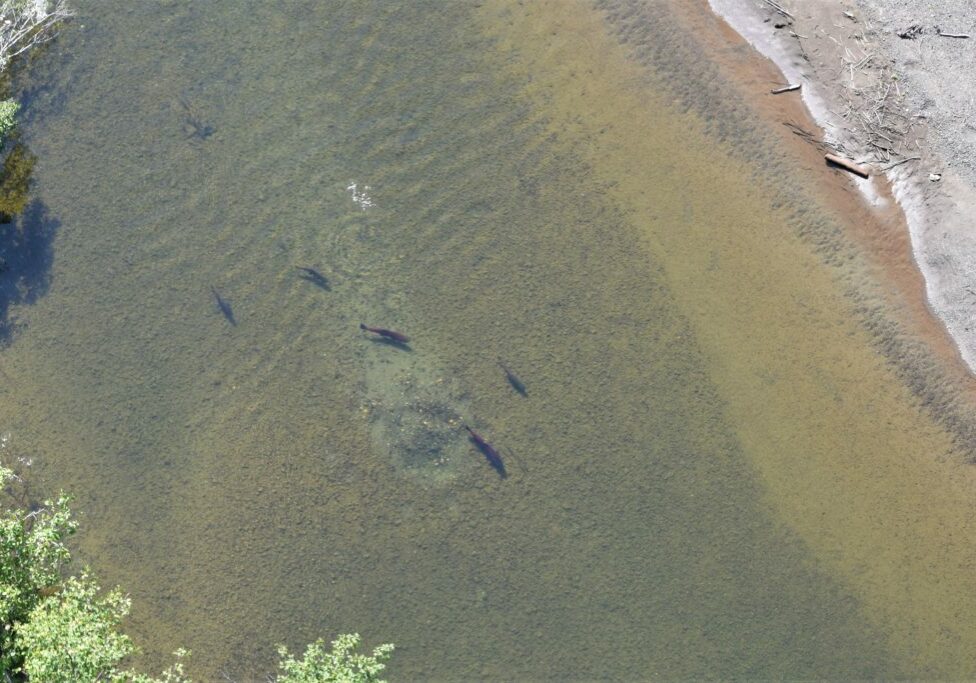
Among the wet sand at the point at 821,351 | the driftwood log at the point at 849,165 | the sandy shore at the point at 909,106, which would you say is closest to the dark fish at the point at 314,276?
the wet sand at the point at 821,351

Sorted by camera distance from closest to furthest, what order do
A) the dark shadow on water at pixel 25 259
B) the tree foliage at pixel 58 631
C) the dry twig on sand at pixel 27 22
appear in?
the tree foliage at pixel 58 631 < the dark shadow on water at pixel 25 259 < the dry twig on sand at pixel 27 22

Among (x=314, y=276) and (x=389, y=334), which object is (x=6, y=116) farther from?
(x=389, y=334)

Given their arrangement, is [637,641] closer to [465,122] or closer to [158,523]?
[158,523]

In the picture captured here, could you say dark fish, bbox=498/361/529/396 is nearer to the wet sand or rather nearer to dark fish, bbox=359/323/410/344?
dark fish, bbox=359/323/410/344

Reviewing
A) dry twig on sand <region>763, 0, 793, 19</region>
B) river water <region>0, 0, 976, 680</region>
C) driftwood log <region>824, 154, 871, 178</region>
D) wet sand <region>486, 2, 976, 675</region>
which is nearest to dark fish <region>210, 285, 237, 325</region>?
river water <region>0, 0, 976, 680</region>

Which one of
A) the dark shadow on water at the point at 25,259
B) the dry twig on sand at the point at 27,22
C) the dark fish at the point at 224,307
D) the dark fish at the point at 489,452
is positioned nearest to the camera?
the dark fish at the point at 489,452

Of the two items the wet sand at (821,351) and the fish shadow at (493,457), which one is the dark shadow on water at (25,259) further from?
the wet sand at (821,351)

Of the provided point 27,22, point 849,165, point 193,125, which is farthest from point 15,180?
point 849,165

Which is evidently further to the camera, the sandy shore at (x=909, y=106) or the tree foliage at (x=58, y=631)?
the sandy shore at (x=909, y=106)
